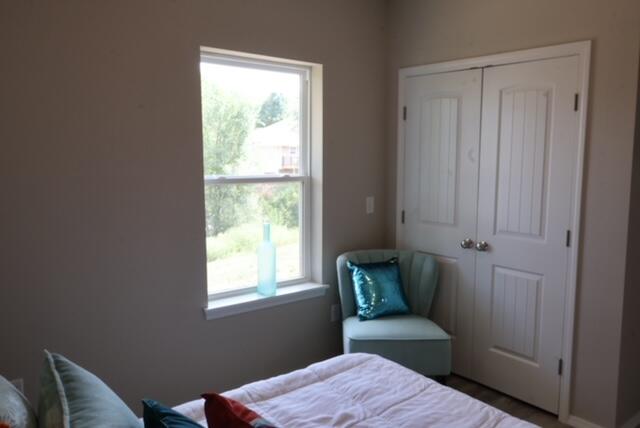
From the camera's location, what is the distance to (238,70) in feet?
9.30

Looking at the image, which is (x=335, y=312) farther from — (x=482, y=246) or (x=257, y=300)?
(x=482, y=246)

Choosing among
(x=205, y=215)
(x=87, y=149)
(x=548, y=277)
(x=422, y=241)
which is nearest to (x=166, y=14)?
(x=87, y=149)

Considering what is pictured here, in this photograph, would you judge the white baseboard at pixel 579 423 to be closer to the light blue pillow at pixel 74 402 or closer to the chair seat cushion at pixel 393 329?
the chair seat cushion at pixel 393 329

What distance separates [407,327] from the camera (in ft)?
9.50

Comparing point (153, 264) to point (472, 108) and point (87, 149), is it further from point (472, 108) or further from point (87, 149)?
point (472, 108)

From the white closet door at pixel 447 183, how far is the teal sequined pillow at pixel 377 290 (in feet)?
1.21

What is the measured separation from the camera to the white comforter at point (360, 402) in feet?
5.15

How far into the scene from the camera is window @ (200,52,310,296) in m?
2.78

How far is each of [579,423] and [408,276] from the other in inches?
49.2

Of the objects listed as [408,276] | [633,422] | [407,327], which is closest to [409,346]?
[407,327]

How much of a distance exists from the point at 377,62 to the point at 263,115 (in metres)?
0.96

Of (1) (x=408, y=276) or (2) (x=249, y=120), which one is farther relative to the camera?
(1) (x=408, y=276)

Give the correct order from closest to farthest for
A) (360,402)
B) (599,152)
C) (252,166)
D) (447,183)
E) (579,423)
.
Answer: (360,402)
(599,152)
(579,423)
(252,166)
(447,183)

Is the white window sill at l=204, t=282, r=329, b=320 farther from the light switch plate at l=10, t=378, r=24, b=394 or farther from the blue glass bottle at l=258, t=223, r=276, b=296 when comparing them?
the light switch plate at l=10, t=378, r=24, b=394
